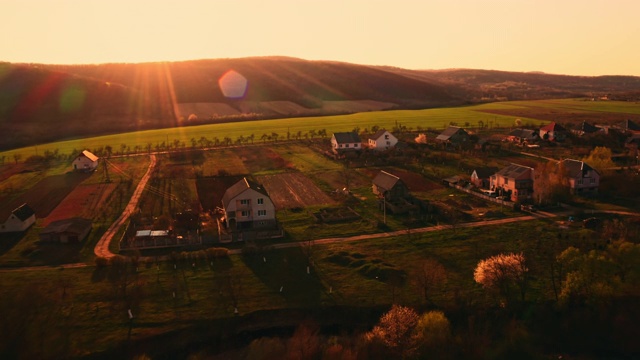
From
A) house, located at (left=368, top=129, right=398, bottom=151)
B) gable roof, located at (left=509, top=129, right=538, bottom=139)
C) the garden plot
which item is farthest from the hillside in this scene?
the garden plot

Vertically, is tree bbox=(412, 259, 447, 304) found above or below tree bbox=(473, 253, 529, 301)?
below

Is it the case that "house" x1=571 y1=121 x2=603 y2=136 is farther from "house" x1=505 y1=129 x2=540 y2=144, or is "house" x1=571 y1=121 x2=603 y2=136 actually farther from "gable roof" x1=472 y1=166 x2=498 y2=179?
"gable roof" x1=472 y1=166 x2=498 y2=179

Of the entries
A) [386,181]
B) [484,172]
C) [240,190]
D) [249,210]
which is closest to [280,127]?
[386,181]

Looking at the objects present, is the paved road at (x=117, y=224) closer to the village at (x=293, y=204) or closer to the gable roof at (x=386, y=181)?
the village at (x=293, y=204)

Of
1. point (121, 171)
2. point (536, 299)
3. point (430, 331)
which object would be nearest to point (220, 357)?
point (430, 331)

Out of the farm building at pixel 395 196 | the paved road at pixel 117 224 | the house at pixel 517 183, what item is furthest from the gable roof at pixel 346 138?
the house at pixel 517 183
